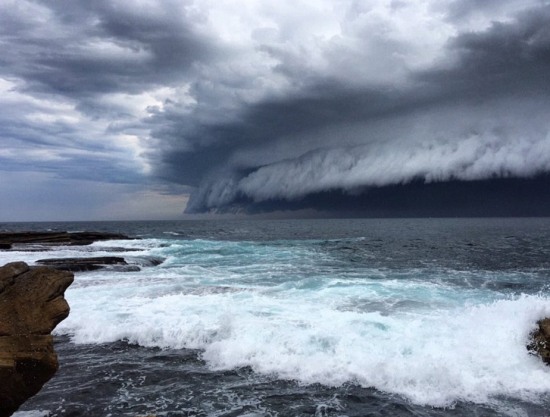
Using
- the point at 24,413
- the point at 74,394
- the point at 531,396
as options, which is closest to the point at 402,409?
the point at 531,396

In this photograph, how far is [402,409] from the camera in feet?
26.9

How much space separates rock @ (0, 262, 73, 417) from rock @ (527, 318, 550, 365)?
11044mm

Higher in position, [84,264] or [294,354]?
[84,264]

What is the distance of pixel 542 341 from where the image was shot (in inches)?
412

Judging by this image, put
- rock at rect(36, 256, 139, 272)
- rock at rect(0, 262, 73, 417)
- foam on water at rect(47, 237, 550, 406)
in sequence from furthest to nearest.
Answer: rock at rect(36, 256, 139, 272), foam on water at rect(47, 237, 550, 406), rock at rect(0, 262, 73, 417)

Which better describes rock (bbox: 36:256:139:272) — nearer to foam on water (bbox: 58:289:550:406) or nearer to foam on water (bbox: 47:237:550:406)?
foam on water (bbox: 47:237:550:406)

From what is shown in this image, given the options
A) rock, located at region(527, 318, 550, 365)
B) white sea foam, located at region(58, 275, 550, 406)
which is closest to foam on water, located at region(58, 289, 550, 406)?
white sea foam, located at region(58, 275, 550, 406)

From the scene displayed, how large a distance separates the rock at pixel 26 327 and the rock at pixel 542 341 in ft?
36.2

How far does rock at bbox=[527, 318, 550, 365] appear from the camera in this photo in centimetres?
1015

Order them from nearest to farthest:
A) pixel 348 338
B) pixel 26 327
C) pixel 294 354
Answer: pixel 26 327 < pixel 294 354 < pixel 348 338

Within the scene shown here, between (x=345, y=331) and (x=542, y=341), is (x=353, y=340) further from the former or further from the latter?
(x=542, y=341)

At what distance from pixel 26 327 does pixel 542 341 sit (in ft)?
38.8

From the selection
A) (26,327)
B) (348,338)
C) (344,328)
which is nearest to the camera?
(26,327)

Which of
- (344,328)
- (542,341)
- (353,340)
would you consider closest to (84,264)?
(344,328)
